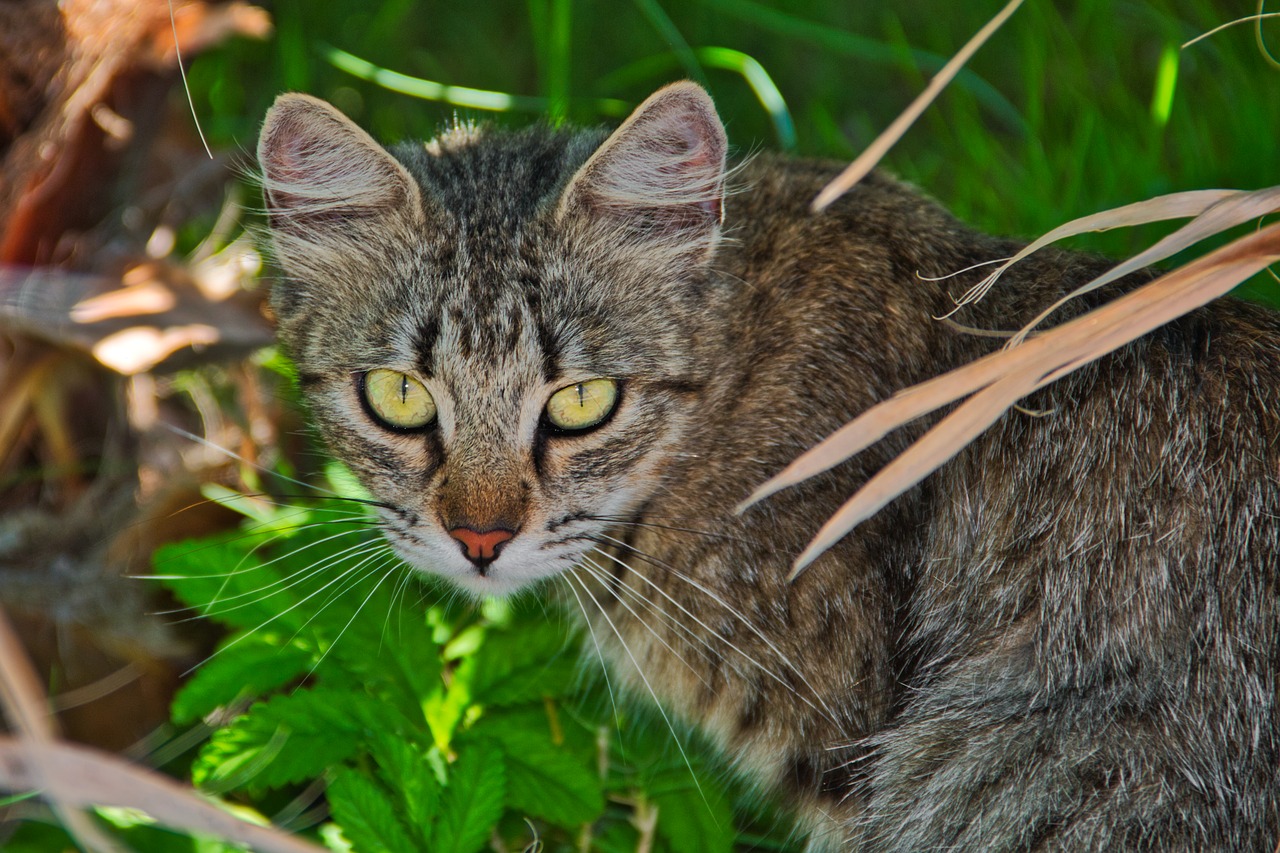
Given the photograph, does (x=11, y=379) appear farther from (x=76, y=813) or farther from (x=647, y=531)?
(x=76, y=813)

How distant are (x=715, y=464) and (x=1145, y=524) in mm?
864

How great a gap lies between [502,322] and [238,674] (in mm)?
1021

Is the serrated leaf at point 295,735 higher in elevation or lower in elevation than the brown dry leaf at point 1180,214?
lower

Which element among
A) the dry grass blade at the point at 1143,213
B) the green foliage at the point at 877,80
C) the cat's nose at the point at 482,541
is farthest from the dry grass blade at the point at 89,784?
the green foliage at the point at 877,80

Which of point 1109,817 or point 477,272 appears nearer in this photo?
point 1109,817

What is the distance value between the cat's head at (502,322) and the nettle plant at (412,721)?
12.4 inches

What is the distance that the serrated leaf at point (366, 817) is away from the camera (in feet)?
7.47

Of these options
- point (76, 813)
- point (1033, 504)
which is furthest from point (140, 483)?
point (1033, 504)

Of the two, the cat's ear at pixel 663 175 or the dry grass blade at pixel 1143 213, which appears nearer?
the dry grass blade at pixel 1143 213

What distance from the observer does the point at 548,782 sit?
97.6 inches

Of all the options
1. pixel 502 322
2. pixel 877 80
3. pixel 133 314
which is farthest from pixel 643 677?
pixel 877 80

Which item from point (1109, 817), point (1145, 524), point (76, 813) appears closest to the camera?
point (76, 813)

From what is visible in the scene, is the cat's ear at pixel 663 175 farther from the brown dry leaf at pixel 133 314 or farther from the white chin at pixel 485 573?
the brown dry leaf at pixel 133 314

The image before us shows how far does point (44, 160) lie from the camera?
3.40m
